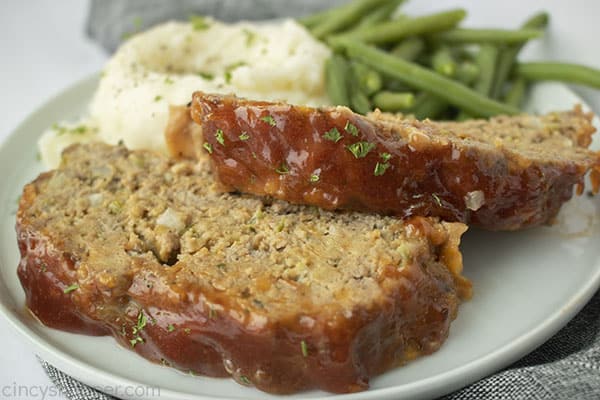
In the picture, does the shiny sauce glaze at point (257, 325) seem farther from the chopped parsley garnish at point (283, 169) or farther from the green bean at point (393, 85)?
the green bean at point (393, 85)

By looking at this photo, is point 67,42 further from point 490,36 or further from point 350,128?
point 350,128

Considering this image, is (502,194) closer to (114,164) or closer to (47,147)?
(114,164)

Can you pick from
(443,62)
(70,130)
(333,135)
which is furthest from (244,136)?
(443,62)

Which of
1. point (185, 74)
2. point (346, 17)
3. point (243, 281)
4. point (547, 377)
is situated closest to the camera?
point (547, 377)

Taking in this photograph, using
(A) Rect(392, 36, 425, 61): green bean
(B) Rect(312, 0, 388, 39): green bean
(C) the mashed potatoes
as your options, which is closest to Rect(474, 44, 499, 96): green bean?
(A) Rect(392, 36, 425, 61): green bean

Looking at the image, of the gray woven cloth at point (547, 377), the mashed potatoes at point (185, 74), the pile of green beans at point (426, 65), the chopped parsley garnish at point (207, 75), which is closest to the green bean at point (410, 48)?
the pile of green beans at point (426, 65)

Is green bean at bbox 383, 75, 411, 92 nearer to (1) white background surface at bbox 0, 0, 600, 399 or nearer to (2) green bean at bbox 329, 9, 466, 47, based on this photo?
(2) green bean at bbox 329, 9, 466, 47

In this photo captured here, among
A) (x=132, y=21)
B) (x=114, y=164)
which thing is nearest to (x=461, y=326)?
(x=114, y=164)
